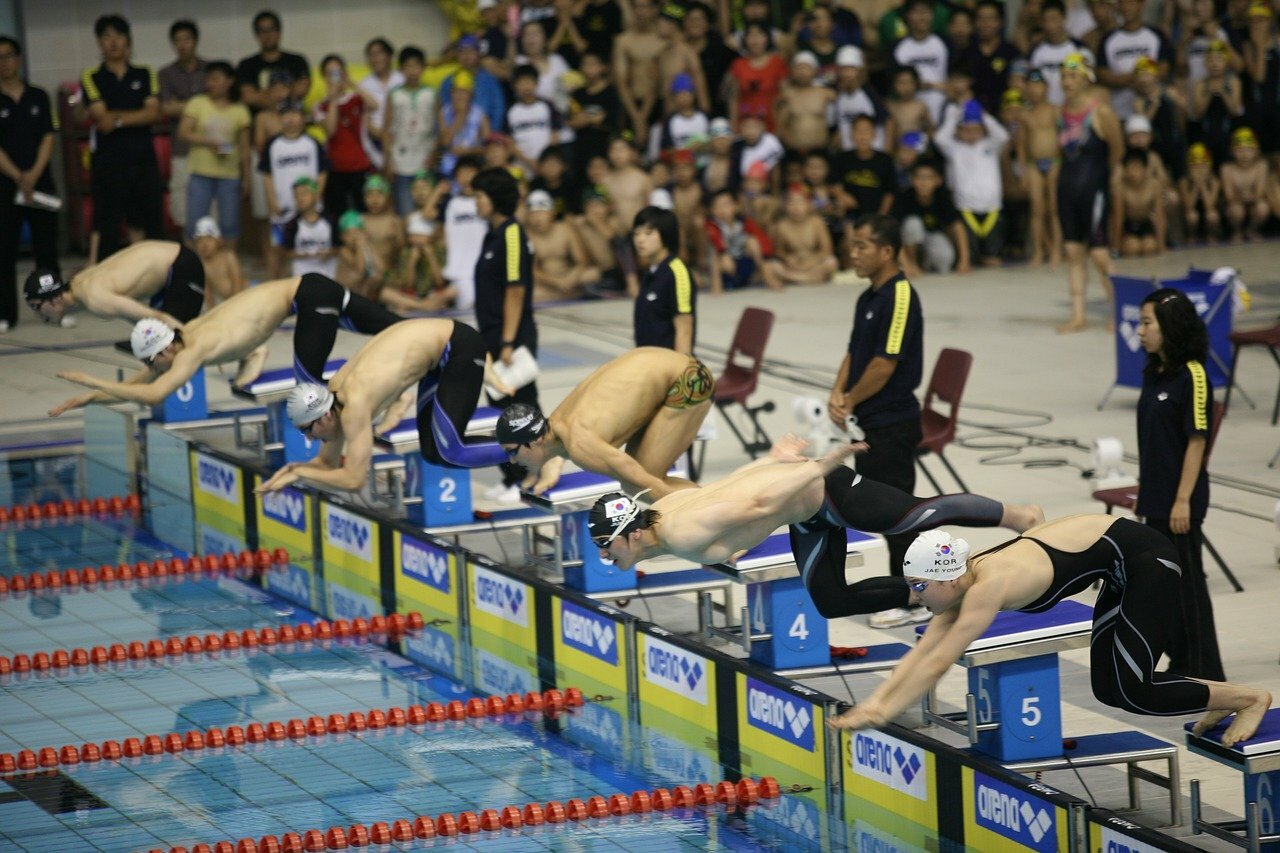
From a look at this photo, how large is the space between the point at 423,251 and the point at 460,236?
43cm

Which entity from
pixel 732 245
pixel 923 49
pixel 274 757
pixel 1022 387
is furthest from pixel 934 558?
pixel 923 49

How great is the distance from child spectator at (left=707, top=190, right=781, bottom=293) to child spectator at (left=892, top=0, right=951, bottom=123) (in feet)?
6.78

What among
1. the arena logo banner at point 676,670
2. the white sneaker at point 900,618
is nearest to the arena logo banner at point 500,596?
the arena logo banner at point 676,670

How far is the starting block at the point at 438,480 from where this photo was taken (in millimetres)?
8516

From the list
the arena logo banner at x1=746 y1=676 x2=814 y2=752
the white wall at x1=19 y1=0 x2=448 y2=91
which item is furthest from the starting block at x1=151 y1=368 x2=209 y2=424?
the white wall at x1=19 y1=0 x2=448 y2=91

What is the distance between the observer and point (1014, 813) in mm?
5145

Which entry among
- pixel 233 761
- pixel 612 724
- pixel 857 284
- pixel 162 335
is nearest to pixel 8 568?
pixel 162 335

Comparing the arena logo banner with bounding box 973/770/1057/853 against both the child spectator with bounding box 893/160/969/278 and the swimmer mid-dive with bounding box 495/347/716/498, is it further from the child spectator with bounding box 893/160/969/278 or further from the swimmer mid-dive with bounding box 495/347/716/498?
the child spectator with bounding box 893/160/969/278

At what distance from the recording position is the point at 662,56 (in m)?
16.2

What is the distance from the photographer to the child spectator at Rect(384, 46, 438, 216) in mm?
15406

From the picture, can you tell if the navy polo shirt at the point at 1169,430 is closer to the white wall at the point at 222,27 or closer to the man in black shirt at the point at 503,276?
the man in black shirt at the point at 503,276

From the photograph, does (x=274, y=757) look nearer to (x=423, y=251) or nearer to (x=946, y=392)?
(x=946, y=392)

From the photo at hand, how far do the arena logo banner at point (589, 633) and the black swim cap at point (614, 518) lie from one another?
1356mm

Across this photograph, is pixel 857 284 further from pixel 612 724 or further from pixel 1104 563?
pixel 1104 563
